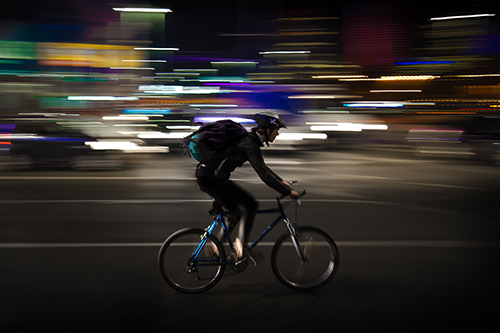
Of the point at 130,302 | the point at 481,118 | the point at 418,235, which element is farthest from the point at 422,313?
the point at 481,118

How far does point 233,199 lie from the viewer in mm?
4691

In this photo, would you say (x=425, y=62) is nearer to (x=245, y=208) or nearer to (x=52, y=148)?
(x=52, y=148)

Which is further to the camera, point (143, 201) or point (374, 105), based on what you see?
point (374, 105)

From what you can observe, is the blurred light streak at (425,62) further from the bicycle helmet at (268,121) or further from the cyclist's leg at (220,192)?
the cyclist's leg at (220,192)

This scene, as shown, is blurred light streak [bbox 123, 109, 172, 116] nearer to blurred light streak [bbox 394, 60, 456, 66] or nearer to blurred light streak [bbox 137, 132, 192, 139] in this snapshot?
blurred light streak [bbox 137, 132, 192, 139]

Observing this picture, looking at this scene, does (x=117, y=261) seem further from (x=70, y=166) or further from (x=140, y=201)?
(x=70, y=166)

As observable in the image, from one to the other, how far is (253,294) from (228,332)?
2.84 feet

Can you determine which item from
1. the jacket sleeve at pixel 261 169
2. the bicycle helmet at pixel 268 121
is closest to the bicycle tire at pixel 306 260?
the jacket sleeve at pixel 261 169

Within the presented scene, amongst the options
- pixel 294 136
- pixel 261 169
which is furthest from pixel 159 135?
pixel 261 169

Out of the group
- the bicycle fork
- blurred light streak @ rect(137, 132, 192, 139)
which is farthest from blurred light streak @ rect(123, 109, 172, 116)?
the bicycle fork

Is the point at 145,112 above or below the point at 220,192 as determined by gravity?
above

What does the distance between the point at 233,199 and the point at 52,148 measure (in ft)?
36.9

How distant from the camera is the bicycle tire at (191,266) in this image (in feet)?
15.1

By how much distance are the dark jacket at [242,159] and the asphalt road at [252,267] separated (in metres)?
1.05
